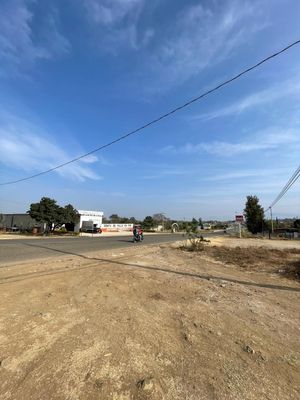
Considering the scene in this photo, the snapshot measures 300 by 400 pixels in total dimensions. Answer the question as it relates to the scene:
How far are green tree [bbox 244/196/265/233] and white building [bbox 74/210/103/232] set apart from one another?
3352 cm

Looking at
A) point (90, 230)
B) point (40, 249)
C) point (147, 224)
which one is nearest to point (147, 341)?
point (40, 249)

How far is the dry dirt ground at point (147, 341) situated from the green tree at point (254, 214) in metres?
59.5

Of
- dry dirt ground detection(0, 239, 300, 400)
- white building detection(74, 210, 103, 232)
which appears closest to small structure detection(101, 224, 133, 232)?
white building detection(74, 210, 103, 232)

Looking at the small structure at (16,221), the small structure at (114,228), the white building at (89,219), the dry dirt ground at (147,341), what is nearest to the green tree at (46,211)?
the white building at (89,219)

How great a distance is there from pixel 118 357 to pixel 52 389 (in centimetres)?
90

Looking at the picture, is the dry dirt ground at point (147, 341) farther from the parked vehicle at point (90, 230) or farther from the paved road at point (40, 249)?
the parked vehicle at point (90, 230)

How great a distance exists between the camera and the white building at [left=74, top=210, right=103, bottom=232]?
63344 mm

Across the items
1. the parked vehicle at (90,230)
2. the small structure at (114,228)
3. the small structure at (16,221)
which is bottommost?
the parked vehicle at (90,230)

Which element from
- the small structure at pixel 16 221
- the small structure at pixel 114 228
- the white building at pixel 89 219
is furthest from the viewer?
the small structure at pixel 16 221

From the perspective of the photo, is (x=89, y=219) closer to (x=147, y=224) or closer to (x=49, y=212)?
(x=49, y=212)

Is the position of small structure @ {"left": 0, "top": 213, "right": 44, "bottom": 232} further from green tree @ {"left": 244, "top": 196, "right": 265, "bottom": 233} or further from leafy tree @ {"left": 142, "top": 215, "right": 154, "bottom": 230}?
green tree @ {"left": 244, "top": 196, "right": 265, "bottom": 233}

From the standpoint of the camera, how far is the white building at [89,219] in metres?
63.3

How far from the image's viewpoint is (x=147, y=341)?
4.19 meters

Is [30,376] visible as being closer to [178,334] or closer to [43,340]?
[43,340]
